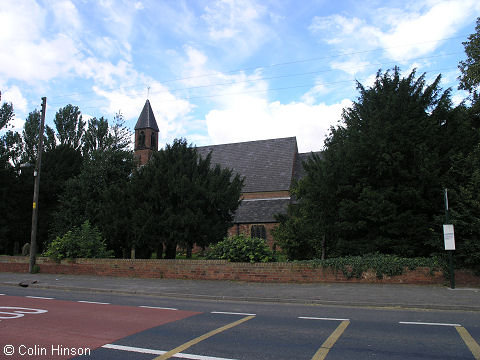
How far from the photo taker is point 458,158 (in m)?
12.8

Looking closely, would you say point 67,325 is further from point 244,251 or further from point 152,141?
point 152,141

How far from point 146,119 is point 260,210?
77.8ft

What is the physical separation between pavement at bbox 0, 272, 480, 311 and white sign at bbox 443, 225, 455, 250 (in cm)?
128

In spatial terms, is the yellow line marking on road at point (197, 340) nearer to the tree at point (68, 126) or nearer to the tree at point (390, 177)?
the tree at point (390, 177)

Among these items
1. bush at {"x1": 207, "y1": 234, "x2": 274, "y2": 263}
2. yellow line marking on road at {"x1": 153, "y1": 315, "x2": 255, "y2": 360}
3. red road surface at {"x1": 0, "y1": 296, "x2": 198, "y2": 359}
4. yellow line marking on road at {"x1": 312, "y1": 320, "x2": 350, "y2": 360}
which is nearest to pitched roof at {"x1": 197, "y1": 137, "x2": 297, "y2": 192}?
bush at {"x1": 207, "y1": 234, "x2": 274, "y2": 263}

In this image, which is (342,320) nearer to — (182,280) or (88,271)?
(182,280)

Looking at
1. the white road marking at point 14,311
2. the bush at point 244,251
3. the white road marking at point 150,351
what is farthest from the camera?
the bush at point 244,251

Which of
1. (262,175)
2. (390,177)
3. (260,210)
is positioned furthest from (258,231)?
(390,177)

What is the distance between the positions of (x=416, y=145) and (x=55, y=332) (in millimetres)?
12121

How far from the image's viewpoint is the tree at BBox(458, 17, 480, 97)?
1684 centimetres

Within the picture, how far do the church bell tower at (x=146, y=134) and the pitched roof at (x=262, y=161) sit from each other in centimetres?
835

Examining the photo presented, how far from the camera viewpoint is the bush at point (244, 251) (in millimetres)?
14344

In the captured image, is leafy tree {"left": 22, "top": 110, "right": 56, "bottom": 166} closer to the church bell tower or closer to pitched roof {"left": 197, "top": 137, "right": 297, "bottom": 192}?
the church bell tower

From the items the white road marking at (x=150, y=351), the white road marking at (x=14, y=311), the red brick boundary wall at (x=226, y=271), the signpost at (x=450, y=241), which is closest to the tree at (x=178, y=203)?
the red brick boundary wall at (x=226, y=271)
